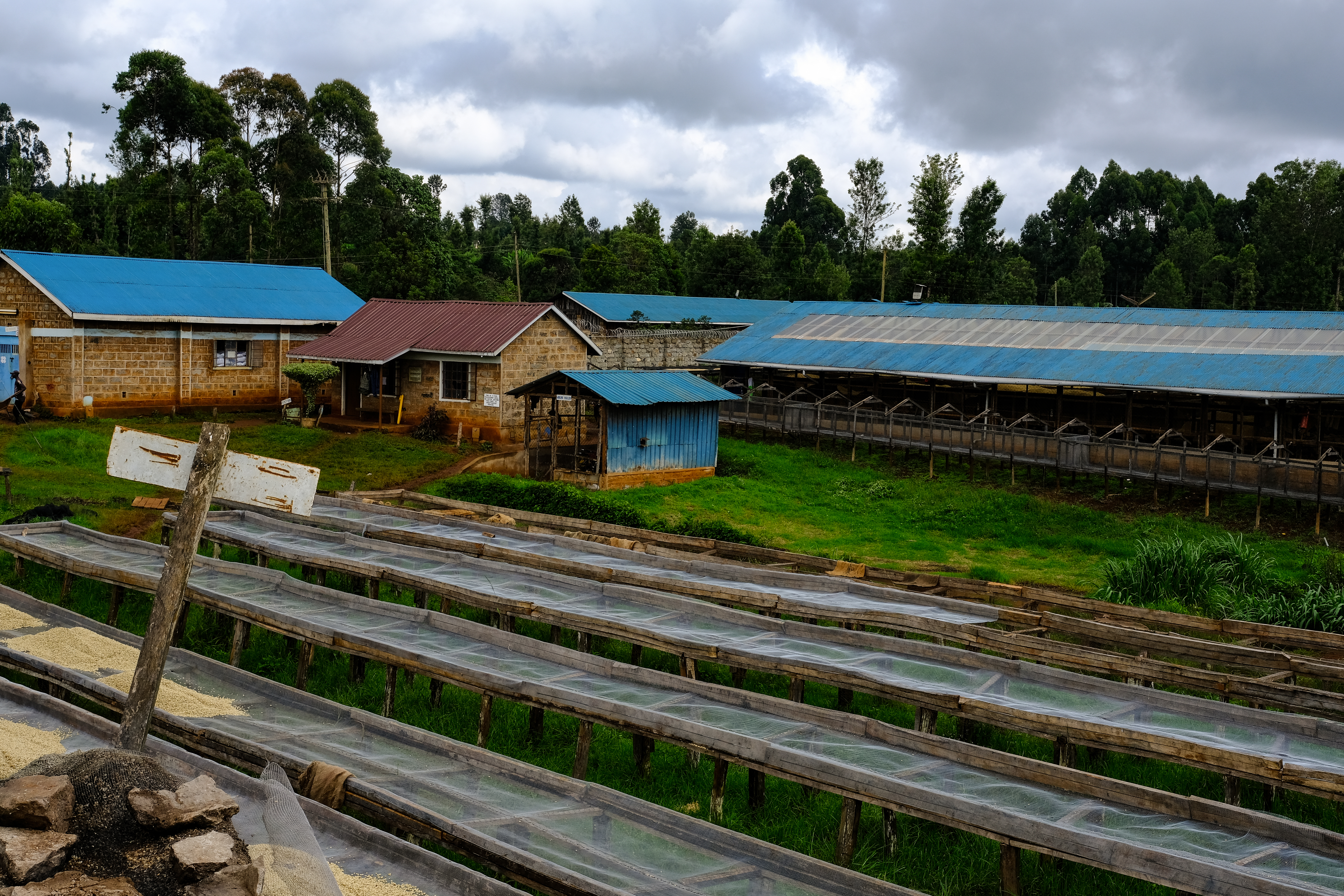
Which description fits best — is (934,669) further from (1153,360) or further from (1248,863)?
(1153,360)

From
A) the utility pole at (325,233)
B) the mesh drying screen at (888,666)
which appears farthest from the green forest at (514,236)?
the mesh drying screen at (888,666)

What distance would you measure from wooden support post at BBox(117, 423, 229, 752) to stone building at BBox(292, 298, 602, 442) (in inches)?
1007

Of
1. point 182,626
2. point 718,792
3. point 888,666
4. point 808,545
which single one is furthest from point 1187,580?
point 182,626

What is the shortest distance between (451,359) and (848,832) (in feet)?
90.0

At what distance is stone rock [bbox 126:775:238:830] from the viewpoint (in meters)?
6.43

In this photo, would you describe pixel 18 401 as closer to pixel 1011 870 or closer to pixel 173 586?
pixel 173 586

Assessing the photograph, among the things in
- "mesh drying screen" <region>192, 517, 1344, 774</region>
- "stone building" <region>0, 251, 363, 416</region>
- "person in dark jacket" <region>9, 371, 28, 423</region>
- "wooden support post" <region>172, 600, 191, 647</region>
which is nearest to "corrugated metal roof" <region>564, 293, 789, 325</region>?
"stone building" <region>0, 251, 363, 416</region>

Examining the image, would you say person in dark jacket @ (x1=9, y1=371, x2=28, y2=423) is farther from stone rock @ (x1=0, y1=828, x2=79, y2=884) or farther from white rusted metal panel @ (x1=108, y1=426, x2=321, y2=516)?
stone rock @ (x1=0, y1=828, x2=79, y2=884)

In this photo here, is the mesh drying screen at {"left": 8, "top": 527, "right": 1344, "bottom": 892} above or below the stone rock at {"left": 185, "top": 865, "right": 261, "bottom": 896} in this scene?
below

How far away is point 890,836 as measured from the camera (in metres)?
9.16

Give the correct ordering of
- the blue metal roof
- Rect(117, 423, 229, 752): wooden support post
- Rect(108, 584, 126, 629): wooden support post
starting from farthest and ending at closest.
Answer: the blue metal roof, Rect(108, 584, 126, 629): wooden support post, Rect(117, 423, 229, 752): wooden support post

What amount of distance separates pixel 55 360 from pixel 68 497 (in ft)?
39.2

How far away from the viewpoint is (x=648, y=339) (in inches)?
2045

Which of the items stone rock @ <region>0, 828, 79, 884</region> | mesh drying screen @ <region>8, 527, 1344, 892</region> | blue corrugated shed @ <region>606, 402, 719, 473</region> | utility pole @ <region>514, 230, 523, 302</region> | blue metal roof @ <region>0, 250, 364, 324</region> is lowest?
mesh drying screen @ <region>8, 527, 1344, 892</region>
